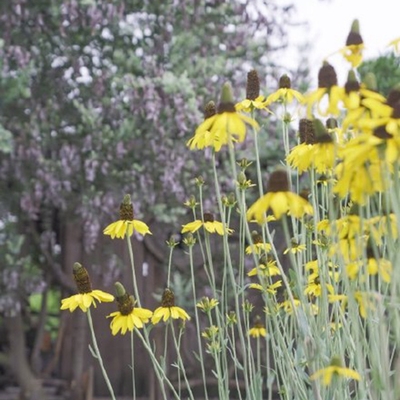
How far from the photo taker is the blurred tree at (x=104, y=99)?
5.04 m

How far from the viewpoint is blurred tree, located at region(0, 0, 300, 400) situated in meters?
5.04

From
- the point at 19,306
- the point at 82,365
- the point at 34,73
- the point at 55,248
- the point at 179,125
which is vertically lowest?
the point at 82,365

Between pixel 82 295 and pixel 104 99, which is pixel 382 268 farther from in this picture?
pixel 104 99

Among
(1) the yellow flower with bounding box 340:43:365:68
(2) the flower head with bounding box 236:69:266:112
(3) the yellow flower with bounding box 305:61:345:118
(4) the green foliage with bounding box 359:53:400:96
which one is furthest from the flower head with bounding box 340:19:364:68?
(4) the green foliage with bounding box 359:53:400:96

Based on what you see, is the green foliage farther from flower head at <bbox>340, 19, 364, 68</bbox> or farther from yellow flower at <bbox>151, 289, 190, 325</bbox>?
flower head at <bbox>340, 19, 364, 68</bbox>

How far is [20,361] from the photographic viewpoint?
5.71 meters

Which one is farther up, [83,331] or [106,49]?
[106,49]

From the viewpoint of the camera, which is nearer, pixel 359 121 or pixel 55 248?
pixel 359 121

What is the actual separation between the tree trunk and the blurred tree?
1.05 feet

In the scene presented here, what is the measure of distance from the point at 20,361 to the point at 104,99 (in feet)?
6.18

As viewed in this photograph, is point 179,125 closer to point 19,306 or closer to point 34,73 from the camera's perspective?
point 34,73

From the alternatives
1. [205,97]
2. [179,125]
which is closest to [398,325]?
[179,125]

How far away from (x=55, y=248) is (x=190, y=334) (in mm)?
1100

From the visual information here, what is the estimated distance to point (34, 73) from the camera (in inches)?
206
